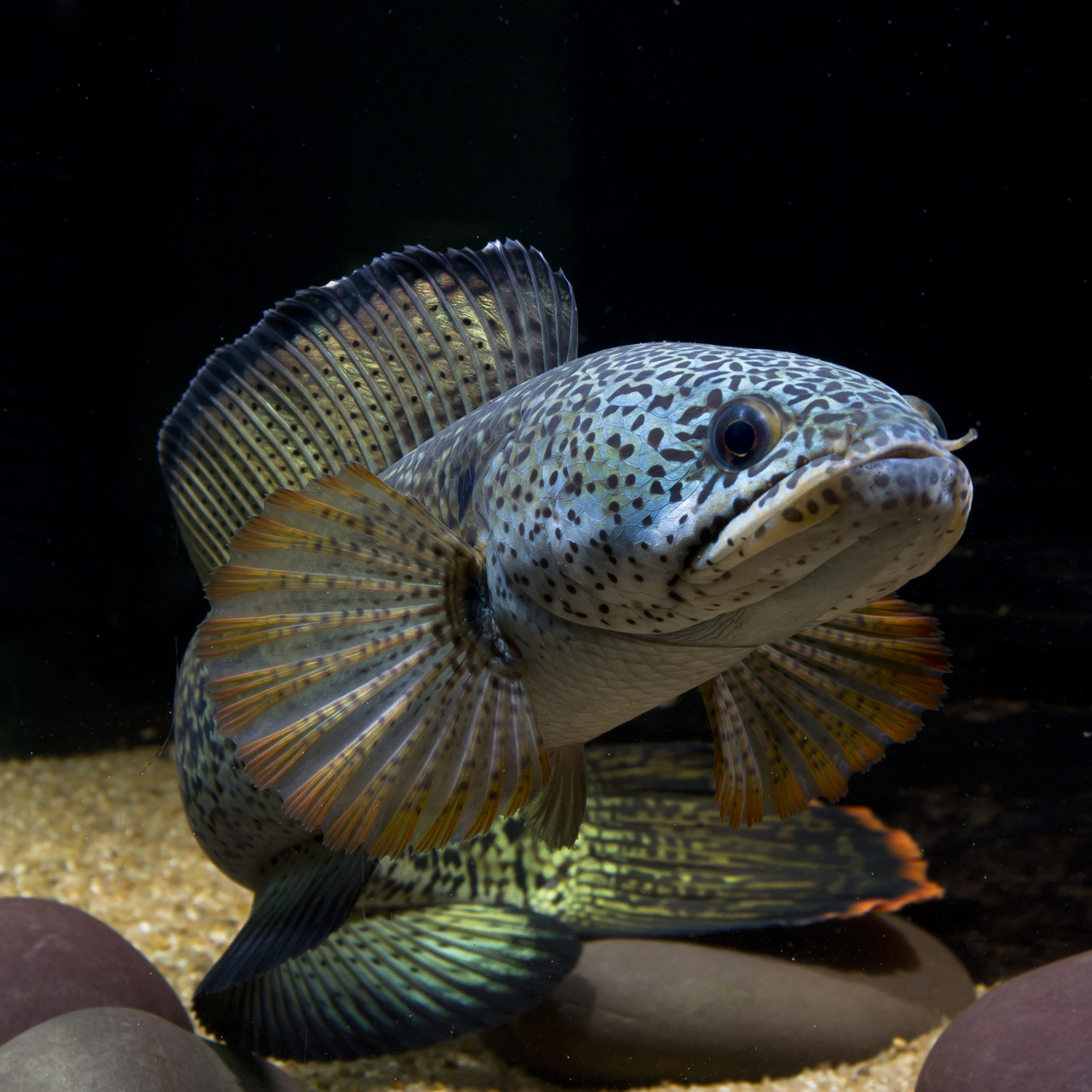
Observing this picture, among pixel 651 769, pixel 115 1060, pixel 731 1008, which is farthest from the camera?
pixel 651 769

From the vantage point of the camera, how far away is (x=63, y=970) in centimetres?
226

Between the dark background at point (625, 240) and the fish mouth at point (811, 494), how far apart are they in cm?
223

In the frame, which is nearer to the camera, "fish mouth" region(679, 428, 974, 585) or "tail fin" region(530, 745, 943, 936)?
"fish mouth" region(679, 428, 974, 585)

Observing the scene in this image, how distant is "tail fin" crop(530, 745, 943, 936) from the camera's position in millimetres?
2750

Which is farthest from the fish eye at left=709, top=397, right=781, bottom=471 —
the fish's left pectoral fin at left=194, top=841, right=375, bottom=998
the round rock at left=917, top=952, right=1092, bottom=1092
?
the round rock at left=917, top=952, right=1092, bottom=1092

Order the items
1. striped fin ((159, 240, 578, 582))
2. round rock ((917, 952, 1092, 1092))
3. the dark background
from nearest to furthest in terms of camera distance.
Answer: round rock ((917, 952, 1092, 1092)) → striped fin ((159, 240, 578, 582)) → the dark background

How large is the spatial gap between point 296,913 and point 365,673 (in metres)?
0.99

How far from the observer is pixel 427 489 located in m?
1.97

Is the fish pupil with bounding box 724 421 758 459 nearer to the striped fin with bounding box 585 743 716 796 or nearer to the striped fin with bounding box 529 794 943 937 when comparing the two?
the striped fin with bounding box 529 794 943 937

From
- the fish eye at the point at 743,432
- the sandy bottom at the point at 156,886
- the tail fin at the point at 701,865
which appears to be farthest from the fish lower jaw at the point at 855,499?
the sandy bottom at the point at 156,886

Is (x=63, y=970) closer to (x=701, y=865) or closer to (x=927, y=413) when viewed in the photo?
(x=701, y=865)

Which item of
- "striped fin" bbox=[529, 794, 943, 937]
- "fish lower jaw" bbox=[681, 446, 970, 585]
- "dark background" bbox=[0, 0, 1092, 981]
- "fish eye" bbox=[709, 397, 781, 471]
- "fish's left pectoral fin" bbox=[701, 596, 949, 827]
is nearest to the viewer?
"fish lower jaw" bbox=[681, 446, 970, 585]

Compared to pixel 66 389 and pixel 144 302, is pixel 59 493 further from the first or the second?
pixel 144 302

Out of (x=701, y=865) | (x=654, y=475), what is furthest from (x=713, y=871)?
(x=654, y=475)
